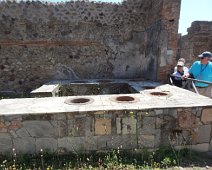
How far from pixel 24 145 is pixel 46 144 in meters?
0.37

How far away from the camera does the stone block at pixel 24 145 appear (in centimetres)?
316

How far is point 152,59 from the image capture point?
6.70 m

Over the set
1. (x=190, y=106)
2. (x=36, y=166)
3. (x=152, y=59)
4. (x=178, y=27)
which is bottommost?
(x=36, y=166)

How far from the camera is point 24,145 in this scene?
317 centimetres

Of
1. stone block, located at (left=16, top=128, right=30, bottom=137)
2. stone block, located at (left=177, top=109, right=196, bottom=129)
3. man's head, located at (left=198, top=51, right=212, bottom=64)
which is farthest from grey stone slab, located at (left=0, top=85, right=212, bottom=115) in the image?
man's head, located at (left=198, top=51, right=212, bottom=64)

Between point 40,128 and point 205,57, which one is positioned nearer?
point 40,128

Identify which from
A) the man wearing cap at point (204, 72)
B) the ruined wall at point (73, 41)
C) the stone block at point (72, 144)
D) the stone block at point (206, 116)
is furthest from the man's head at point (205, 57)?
the stone block at point (72, 144)

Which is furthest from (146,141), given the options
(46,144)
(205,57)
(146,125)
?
(205,57)

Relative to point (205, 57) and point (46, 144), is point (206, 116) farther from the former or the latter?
point (46, 144)

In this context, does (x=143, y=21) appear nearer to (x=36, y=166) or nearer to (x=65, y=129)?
(x=65, y=129)

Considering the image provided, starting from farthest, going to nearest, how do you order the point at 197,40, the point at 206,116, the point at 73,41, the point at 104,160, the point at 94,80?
the point at 197,40 → the point at 73,41 → the point at 94,80 → the point at 206,116 → the point at 104,160

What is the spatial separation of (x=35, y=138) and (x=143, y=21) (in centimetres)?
619

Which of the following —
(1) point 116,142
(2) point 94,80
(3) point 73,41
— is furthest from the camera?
(3) point 73,41

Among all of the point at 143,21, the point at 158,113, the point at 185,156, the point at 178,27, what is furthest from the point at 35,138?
the point at 143,21
